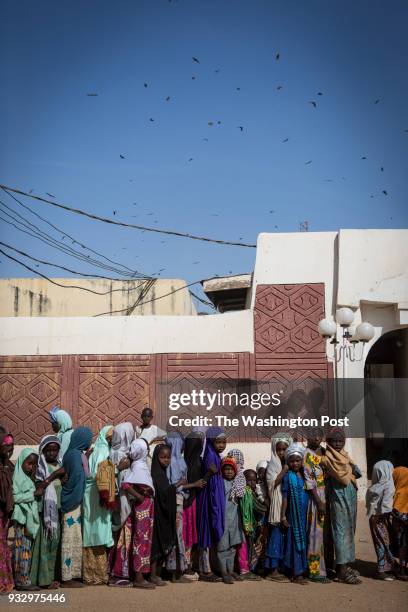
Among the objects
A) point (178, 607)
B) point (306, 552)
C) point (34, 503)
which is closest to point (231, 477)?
point (306, 552)

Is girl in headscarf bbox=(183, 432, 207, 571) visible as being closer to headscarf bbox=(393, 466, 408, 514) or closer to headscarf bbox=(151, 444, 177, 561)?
headscarf bbox=(151, 444, 177, 561)

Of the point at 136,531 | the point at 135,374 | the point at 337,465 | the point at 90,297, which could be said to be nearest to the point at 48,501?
the point at 136,531

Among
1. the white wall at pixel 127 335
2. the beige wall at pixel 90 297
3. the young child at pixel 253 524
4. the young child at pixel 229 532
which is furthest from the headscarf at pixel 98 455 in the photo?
the beige wall at pixel 90 297

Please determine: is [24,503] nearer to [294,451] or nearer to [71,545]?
[71,545]

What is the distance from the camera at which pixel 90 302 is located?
19.3 meters

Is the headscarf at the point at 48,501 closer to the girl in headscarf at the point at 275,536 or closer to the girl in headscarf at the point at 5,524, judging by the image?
the girl in headscarf at the point at 5,524

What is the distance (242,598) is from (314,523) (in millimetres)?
919

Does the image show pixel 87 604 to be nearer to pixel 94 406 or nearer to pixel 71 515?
pixel 71 515

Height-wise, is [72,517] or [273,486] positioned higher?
[273,486]

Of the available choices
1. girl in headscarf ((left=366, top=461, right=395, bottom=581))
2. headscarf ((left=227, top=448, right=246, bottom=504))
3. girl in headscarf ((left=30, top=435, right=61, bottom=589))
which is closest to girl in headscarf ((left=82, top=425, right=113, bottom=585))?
girl in headscarf ((left=30, top=435, right=61, bottom=589))

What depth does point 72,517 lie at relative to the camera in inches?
238

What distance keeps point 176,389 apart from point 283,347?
1.67 meters

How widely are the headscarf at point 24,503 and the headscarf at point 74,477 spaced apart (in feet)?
0.79

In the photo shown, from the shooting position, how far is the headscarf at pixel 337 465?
6320 mm
